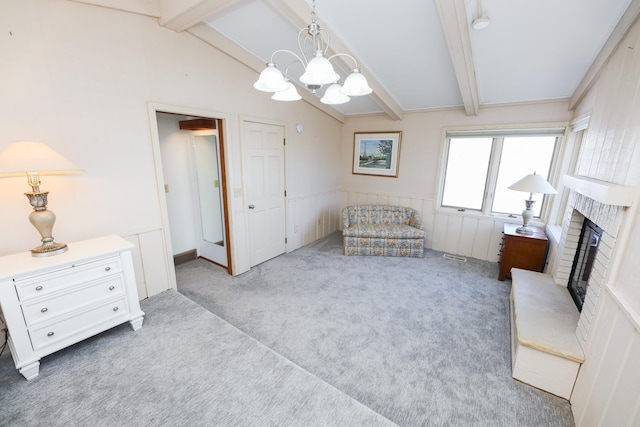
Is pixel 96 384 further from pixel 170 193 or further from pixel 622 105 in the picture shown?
pixel 622 105

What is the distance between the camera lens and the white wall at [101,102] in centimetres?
181

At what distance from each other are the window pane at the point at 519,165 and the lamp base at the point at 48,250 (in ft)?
15.8

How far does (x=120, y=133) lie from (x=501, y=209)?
478 cm

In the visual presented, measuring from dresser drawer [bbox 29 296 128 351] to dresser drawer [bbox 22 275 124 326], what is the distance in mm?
59

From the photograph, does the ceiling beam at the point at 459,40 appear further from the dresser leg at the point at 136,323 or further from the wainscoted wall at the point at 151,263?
the dresser leg at the point at 136,323

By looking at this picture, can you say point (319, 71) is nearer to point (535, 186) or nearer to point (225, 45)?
point (225, 45)

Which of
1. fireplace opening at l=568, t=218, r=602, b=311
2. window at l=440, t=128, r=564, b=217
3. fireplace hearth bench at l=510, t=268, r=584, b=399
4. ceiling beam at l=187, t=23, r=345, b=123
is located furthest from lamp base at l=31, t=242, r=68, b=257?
window at l=440, t=128, r=564, b=217

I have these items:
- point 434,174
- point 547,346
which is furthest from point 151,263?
point 434,174

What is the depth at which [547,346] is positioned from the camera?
1.77 metres

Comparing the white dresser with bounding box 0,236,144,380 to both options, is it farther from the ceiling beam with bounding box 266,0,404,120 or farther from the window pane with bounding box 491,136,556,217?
the window pane with bounding box 491,136,556,217

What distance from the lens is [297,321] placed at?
8.24ft

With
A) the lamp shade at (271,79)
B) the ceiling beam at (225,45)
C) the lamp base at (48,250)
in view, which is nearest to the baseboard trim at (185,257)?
the lamp base at (48,250)

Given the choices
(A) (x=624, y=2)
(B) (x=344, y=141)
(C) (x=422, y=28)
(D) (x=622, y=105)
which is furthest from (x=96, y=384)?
(B) (x=344, y=141)

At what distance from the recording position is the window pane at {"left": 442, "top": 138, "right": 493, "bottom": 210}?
13.0 ft
